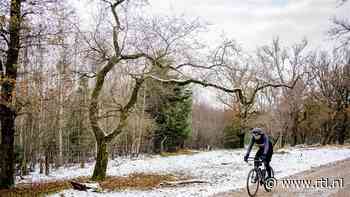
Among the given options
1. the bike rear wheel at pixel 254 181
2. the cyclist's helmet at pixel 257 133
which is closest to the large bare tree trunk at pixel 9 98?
the cyclist's helmet at pixel 257 133

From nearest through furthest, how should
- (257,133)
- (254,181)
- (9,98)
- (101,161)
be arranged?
1. (254,181)
2. (257,133)
3. (9,98)
4. (101,161)

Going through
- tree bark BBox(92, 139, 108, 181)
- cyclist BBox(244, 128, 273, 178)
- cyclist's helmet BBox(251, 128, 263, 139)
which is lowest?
tree bark BBox(92, 139, 108, 181)

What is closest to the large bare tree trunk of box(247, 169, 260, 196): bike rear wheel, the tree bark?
the tree bark

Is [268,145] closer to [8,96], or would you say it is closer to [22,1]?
[8,96]

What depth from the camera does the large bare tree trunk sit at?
12.7 meters

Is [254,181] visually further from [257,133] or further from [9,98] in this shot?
[9,98]

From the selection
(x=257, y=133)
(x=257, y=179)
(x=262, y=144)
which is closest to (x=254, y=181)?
Answer: (x=257, y=179)

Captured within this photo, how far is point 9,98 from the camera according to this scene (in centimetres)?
1288

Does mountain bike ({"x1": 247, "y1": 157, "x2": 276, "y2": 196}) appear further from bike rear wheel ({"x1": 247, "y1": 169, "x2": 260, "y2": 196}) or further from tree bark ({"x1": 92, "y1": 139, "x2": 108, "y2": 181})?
tree bark ({"x1": 92, "y1": 139, "x2": 108, "y2": 181})

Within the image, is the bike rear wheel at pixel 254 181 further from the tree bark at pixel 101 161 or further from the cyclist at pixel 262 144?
the tree bark at pixel 101 161

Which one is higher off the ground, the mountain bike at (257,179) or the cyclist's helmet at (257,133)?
the cyclist's helmet at (257,133)

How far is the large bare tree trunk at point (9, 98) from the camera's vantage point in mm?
12742

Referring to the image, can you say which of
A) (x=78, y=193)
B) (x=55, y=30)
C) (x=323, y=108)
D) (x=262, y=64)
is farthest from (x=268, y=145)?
(x=262, y=64)

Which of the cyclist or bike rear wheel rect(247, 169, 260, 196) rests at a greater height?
the cyclist
